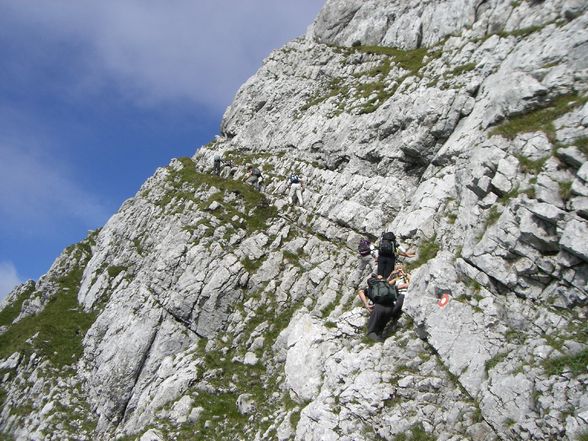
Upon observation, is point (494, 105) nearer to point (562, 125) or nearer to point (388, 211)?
point (562, 125)

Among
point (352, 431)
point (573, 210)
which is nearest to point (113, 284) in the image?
point (352, 431)

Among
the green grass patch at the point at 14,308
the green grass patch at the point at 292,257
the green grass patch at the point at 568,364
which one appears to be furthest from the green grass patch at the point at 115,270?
the green grass patch at the point at 568,364

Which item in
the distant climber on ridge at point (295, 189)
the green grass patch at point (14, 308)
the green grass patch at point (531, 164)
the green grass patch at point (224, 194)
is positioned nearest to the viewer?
the green grass patch at point (531, 164)

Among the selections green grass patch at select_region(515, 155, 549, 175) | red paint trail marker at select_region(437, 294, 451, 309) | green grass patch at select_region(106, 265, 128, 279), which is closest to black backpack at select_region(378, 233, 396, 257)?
A: red paint trail marker at select_region(437, 294, 451, 309)

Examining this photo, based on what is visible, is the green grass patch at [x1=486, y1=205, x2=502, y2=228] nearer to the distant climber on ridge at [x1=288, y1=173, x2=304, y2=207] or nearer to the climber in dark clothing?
the climber in dark clothing

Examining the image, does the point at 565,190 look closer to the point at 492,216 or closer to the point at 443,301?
the point at 492,216

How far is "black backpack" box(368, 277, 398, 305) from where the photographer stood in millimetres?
15383

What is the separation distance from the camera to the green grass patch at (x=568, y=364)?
10.0 metres

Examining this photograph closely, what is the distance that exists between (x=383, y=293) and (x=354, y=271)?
6.19 meters

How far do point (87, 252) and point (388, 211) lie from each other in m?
39.4

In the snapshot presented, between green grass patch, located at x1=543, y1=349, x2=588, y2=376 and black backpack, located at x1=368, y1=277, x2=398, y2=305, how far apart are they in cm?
569

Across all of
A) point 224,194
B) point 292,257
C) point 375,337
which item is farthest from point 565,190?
point 224,194

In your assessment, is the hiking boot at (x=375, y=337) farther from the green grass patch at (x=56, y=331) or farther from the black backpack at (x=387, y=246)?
the green grass patch at (x=56, y=331)

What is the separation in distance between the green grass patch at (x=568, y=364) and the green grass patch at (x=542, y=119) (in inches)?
307
